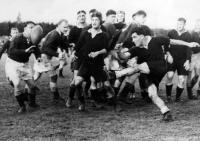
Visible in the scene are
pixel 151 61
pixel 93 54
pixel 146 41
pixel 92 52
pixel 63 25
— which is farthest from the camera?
pixel 63 25

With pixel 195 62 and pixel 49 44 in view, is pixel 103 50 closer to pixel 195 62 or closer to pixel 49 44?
pixel 49 44

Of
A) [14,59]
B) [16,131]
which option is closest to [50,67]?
[14,59]

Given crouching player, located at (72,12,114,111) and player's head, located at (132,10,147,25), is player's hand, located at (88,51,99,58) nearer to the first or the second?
crouching player, located at (72,12,114,111)

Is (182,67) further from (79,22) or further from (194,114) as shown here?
(79,22)

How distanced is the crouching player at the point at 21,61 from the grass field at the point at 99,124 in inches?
16.8

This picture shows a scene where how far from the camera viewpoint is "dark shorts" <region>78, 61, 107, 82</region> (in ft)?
28.1

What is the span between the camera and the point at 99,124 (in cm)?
736

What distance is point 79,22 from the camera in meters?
9.84

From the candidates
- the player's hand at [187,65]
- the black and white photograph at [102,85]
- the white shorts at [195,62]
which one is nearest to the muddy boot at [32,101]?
the black and white photograph at [102,85]

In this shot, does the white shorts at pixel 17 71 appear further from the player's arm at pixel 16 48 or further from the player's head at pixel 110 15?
the player's head at pixel 110 15

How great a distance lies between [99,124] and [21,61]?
8.72 feet

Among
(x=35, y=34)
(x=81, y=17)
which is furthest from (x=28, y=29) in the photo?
(x=81, y=17)

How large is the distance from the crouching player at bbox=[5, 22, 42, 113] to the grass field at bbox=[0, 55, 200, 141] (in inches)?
16.8

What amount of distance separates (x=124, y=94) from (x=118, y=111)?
2.78 ft
